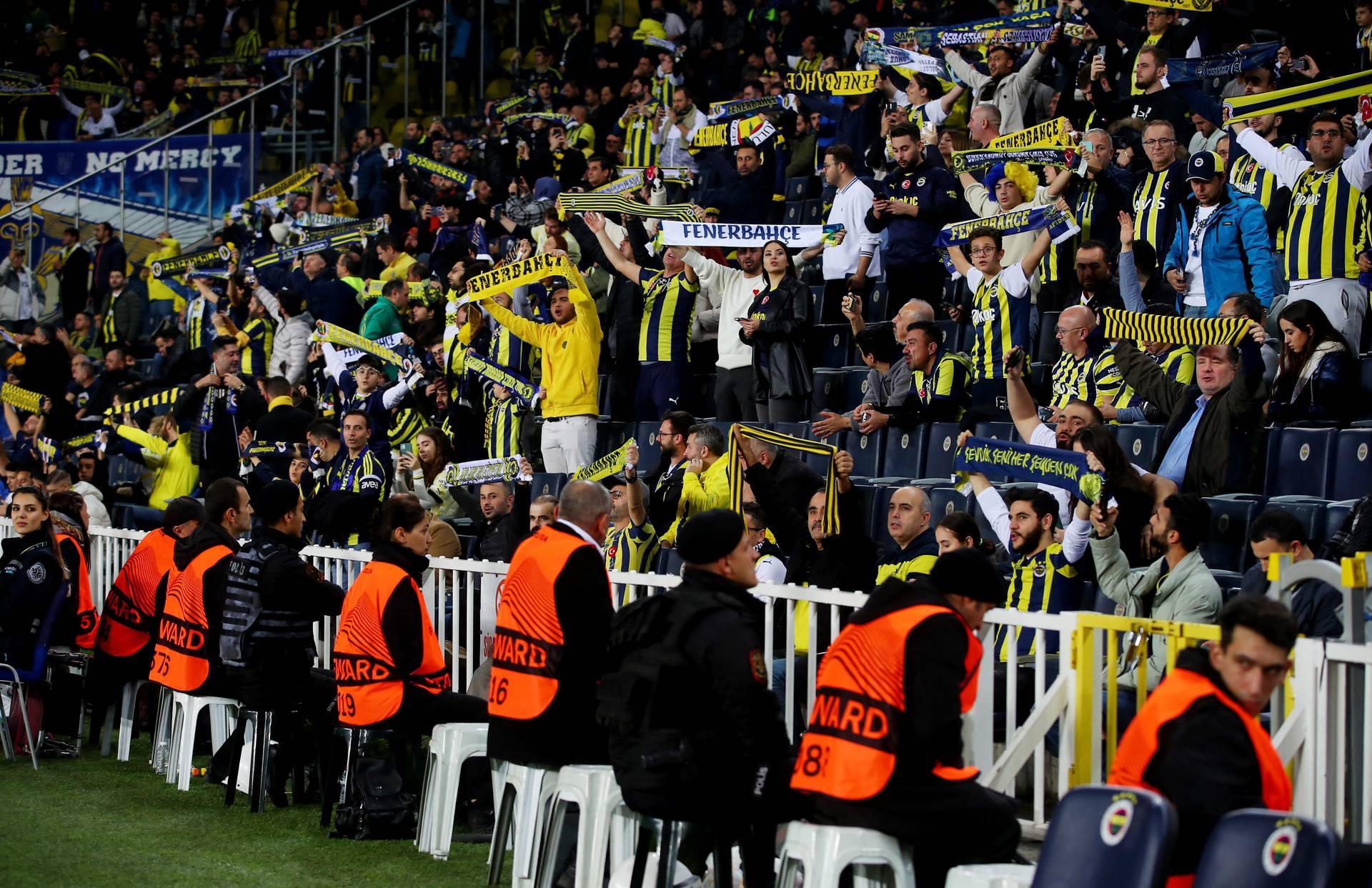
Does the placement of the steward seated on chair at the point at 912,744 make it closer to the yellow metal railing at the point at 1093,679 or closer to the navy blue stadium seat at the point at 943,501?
the yellow metal railing at the point at 1093,679

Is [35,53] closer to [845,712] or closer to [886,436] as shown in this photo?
[886,436]

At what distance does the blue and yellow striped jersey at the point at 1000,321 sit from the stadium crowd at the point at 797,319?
0.03 m

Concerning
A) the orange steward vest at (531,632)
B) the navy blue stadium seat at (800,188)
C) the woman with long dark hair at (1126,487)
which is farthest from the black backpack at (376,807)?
the navy blue stadium seat at (800,188)

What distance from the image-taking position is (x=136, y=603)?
32.0 feet

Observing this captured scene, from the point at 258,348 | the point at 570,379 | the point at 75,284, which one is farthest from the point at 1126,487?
the point at 75,284

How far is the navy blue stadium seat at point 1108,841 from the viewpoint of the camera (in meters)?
4.04

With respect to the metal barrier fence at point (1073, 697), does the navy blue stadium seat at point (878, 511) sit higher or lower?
higher

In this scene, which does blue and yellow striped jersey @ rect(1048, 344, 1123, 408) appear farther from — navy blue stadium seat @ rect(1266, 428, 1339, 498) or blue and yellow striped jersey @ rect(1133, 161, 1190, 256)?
blue and yellow striped jersey @ rect(1133, 161, 1190, 256)

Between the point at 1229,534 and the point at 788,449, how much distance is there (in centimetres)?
240

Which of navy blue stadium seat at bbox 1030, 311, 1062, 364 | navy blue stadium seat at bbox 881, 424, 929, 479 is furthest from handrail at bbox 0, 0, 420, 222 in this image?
navy blue stadium seat at bbox 881, 424, 929, 479

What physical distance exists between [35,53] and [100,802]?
20.7 metres

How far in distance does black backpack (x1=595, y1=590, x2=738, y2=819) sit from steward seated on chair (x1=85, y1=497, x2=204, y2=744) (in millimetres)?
4895

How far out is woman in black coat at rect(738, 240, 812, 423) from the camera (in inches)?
461

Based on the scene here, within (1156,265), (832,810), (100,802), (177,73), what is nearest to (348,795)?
(100,802)
